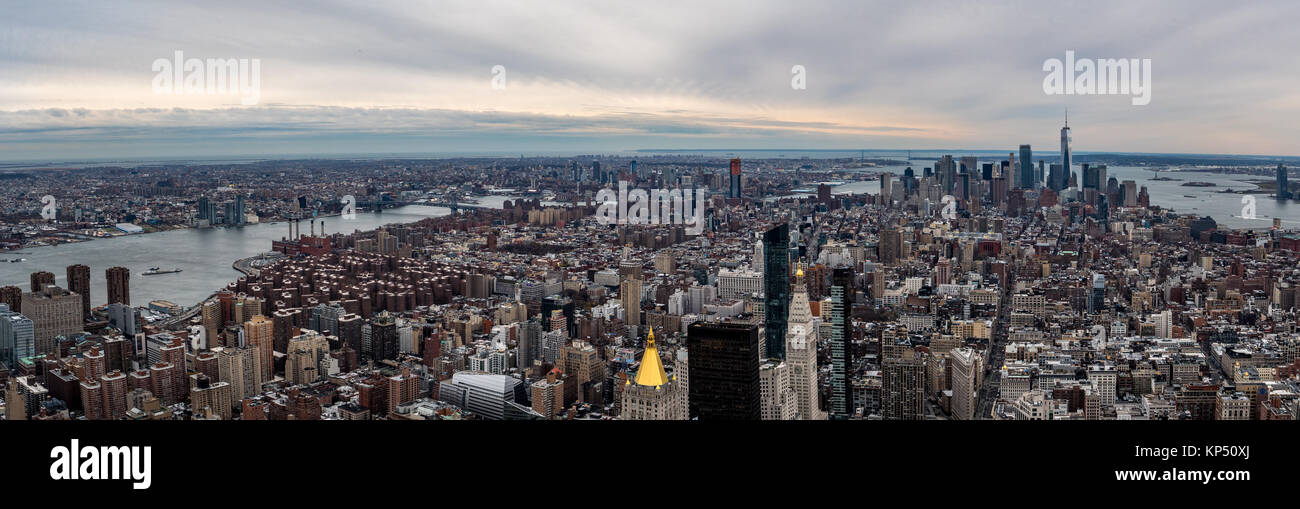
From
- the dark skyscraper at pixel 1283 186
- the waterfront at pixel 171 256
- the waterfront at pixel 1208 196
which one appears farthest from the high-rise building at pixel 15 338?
the dark skyscraper at pixel 1283 186

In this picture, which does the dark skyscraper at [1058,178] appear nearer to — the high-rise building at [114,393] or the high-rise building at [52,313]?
the high-rise building at [114,393]

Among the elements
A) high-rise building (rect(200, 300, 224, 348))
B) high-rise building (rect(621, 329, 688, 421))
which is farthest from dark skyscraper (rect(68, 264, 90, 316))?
high-rise building (rect(621, 329, 688, 421))

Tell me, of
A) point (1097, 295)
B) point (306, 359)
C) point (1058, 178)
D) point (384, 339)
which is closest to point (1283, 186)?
point (1097, 295)

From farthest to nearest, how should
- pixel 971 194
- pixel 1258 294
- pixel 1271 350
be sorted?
pixel 971 194 → pixel 1258 294 → pixel 1271 350

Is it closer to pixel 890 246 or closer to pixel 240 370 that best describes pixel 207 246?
pixel 240 370

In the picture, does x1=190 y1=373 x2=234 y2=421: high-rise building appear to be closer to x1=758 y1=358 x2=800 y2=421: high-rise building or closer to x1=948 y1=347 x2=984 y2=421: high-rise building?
x1=758 y1=358 x2=800 y2=421: high-rise building
